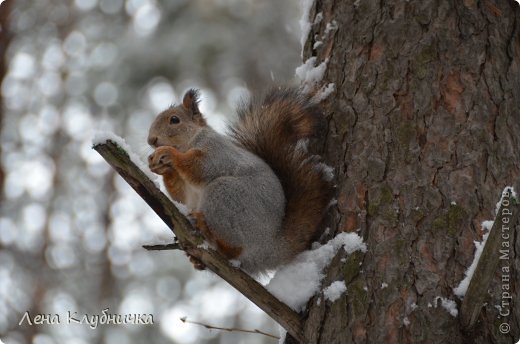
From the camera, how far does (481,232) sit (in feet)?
5.16

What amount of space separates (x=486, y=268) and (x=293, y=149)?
2.73 ft

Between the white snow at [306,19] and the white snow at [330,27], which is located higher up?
the white snow at [306,19]

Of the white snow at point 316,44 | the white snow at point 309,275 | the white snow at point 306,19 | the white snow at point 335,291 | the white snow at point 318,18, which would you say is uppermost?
the white snow at point 306,19

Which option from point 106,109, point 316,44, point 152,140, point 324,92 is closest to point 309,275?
point 324,92

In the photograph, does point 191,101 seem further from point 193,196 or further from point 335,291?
point 335,291

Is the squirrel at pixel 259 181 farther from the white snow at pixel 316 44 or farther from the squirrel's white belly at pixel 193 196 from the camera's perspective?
the white snow at pixel 316 44

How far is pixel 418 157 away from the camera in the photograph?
5.45 ft

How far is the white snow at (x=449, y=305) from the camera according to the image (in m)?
1.47

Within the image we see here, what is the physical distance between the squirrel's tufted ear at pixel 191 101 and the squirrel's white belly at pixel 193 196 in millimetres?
438

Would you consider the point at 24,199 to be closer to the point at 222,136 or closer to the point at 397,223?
the point at 222,136

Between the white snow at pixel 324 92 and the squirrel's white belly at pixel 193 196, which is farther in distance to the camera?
the squirrel's white belly at pixel 193 196

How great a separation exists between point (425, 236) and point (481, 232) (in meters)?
0.14

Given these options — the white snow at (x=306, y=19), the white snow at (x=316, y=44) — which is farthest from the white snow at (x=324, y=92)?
the white snow at (x=306, y=19)

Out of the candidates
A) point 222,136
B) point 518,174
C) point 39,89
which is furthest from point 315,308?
point 39,89
